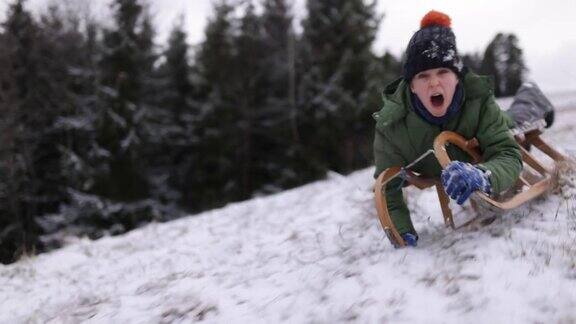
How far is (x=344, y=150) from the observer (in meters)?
20.9

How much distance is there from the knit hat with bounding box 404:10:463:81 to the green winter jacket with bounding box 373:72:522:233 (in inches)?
8.2

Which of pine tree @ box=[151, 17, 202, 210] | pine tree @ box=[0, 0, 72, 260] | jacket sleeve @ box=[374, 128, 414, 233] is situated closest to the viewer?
jacket sleeve @ box=[374, 128, 414, 233]

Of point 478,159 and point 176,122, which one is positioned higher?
point 176,122

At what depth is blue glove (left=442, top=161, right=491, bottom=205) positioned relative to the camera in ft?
9.26

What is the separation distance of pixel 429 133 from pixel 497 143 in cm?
45

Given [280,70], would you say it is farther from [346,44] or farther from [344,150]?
[344,150]

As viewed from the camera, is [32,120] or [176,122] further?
[176,122]

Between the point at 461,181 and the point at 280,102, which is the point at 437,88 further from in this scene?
the point at 280,102

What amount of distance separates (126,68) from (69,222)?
21.2 feet

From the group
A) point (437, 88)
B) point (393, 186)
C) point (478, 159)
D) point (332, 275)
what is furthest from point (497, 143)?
point (332, 275)

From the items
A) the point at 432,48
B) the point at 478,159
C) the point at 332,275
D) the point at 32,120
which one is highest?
the point at 32,120

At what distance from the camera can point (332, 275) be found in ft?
11.2

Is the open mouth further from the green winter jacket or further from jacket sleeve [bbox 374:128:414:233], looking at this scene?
jacket sleeve [bbox 374:128:414:233]

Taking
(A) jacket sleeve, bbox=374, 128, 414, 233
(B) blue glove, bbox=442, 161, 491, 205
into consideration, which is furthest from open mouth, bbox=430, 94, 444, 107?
(B) blue glove, bbox=442, 161, 491, 205
